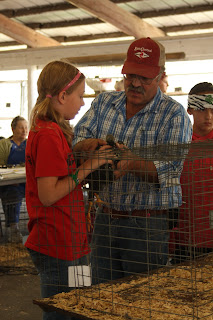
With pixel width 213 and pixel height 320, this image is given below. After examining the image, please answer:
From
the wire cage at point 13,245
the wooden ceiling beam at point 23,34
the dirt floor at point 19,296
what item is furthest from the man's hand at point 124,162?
the wooden ceiling beam at point 23,34

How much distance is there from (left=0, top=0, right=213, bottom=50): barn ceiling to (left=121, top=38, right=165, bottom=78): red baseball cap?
17.1 ft

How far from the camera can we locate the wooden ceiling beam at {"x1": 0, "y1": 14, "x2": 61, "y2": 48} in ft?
27.5

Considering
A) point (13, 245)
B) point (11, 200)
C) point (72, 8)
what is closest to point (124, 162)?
point (13, 245)

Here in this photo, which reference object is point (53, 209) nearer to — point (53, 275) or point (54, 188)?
point (54, 188)

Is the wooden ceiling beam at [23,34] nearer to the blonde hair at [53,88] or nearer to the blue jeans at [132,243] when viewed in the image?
the blonde hair at [53,88]

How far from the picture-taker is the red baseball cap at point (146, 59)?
2027mm

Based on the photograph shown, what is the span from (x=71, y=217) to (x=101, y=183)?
152 mm

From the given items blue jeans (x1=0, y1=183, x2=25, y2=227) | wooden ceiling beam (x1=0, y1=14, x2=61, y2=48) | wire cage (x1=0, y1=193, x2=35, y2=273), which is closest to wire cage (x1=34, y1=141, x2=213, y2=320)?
wire cage (x1=0, y1=193, x2=35, y2=273)

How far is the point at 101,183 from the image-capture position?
185cm

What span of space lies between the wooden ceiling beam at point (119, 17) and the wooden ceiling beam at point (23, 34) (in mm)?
1725

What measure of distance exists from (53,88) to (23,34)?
696cm

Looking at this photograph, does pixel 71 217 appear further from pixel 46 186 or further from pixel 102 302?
pixel 102 302

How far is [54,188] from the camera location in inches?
70.9

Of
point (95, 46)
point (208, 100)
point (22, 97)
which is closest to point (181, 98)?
point (95, 46)
